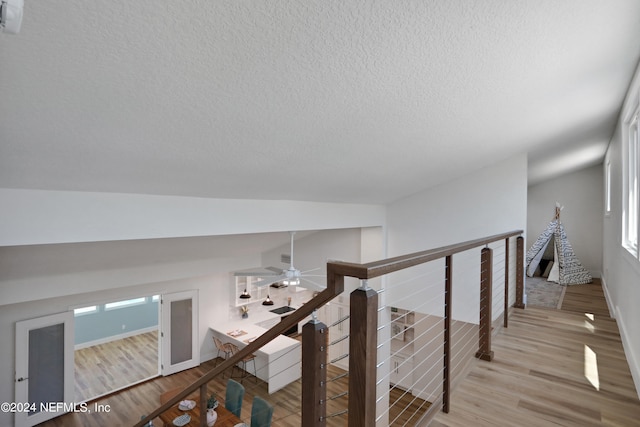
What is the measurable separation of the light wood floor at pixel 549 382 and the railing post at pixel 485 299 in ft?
0.31

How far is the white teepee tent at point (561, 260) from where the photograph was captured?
6.03m

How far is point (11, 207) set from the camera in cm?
212

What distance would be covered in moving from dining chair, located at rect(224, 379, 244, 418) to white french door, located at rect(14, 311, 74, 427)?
111 inches

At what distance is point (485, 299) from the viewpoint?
8.10 feet

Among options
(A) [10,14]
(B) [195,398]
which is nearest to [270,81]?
(A) [10,14]

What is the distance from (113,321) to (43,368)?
2.95m

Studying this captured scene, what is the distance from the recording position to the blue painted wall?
7551 millimetres

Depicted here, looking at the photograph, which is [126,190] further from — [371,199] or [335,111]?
[371,199]

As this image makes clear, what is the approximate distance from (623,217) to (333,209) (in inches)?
122

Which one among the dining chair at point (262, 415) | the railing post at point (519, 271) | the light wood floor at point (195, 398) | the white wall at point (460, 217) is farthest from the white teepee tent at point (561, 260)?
the dining chair at point (262, 415)

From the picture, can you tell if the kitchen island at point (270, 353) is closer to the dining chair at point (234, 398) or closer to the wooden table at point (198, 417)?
the dining chair at point (234, 398)

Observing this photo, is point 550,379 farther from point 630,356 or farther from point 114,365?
point 114,365

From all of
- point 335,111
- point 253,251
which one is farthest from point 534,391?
point 253,251

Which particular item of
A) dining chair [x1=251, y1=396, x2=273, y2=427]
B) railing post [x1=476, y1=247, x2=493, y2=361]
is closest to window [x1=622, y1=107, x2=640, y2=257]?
railing post [x1=476, y1=247, x2=493, y2=361]
